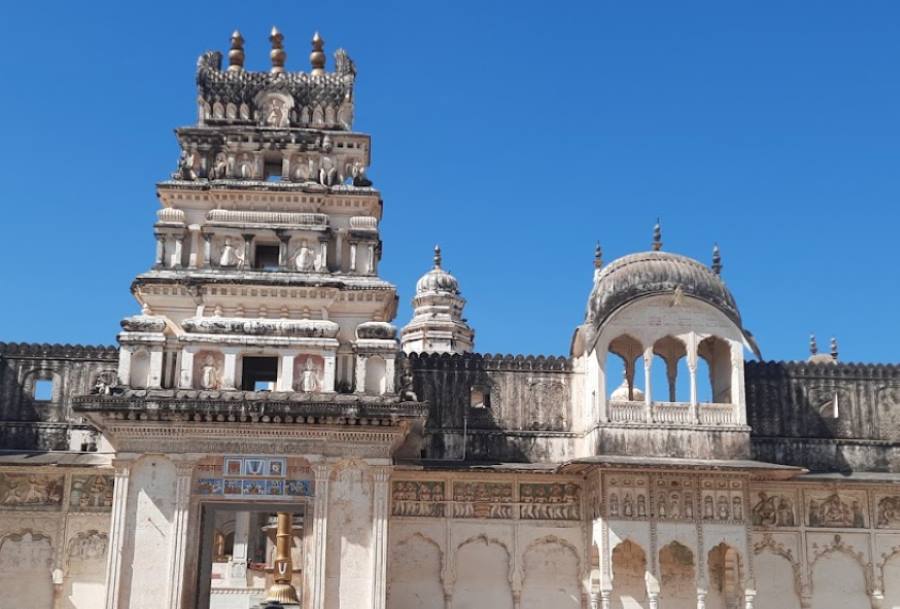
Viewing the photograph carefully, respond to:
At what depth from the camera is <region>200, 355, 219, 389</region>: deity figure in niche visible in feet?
81.1

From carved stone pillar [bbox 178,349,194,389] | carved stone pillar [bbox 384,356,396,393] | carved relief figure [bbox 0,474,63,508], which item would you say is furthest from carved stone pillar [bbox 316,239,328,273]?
carved relief figure [bbox 0,474,63,508]

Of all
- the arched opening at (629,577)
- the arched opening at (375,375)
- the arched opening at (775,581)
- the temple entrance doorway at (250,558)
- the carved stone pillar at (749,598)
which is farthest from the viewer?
the temple entrance doorway at (250,558)

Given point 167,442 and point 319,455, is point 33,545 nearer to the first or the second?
point 167,442

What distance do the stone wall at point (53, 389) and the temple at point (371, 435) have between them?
0.19ft

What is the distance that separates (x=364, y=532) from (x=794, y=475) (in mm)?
10260

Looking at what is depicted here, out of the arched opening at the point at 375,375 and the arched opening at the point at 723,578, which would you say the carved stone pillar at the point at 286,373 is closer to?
the arched opening at the point at 375,375

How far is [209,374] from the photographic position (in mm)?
24797

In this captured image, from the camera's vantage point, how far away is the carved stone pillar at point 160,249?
2589 cm

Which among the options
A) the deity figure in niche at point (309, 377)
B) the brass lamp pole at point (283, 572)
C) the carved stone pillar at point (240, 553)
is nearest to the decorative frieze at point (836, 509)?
the deity figure in niche at point (309, 377)

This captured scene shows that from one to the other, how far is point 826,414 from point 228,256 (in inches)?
610

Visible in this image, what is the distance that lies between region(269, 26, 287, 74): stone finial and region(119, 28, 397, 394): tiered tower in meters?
0.03

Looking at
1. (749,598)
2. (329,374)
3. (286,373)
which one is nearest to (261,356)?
(286,373)

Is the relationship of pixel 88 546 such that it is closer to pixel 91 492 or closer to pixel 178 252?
pixel 91 492

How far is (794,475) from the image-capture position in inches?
1033
